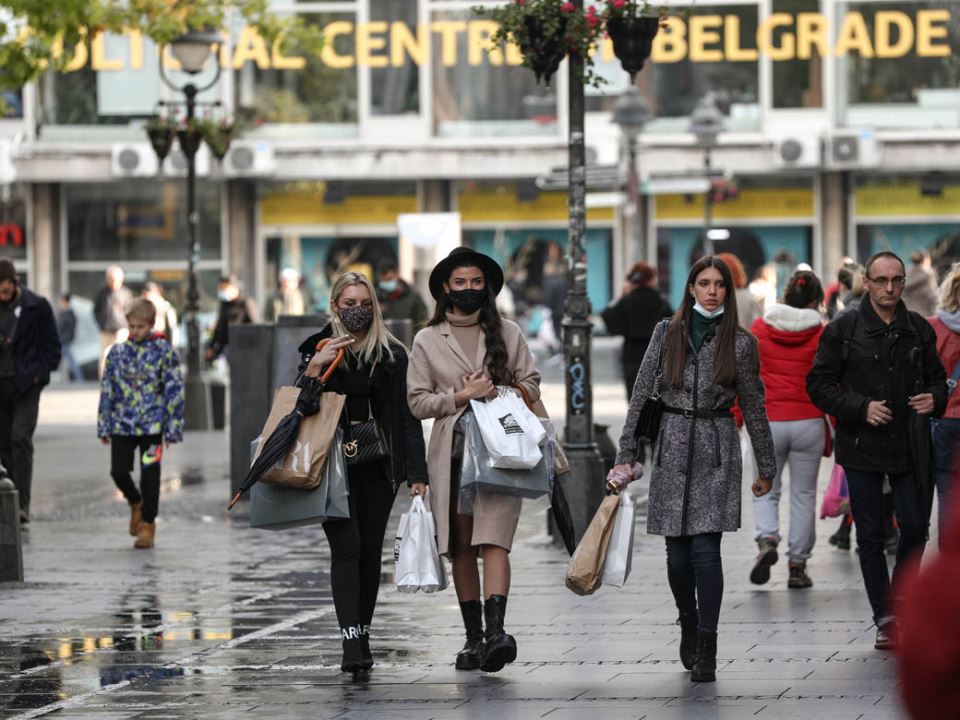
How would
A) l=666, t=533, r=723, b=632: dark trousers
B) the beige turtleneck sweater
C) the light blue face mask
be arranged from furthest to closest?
the beige turtleneck sweater, the light blue face mask, l=666, t=533, r=723, b=632: dark trousers

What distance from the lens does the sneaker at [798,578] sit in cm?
1079

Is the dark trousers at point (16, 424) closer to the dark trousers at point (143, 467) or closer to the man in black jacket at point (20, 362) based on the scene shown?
the man in black jacket at point (20, 362)

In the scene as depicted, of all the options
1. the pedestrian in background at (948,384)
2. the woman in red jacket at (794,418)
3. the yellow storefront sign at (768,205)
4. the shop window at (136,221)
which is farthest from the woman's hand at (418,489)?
the shop window at (136,221)

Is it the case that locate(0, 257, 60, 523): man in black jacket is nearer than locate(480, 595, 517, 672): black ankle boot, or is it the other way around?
locate(480, 595, 517, 672): black ankle boot

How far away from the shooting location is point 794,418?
1098cm

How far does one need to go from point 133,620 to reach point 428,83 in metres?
29.3

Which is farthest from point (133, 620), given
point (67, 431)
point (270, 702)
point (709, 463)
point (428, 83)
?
point (428, 83)

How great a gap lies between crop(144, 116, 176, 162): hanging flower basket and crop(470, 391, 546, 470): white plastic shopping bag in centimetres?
1769

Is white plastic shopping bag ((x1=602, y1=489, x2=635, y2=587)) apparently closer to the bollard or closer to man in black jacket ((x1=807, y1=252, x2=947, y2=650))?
man in black jacket ((x1=807, y1=252, x2=947, y2=650))

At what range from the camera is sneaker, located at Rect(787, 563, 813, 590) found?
1079cm

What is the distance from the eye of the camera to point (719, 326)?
8.28 meters

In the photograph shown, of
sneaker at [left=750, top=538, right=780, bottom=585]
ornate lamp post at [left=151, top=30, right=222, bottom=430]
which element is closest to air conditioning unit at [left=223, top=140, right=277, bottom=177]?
ornate lamp post at [left=151, top=30, right=222, bottom=430]

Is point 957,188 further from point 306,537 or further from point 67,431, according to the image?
point 306,537

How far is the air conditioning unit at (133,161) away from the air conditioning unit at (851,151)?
12309 mm
